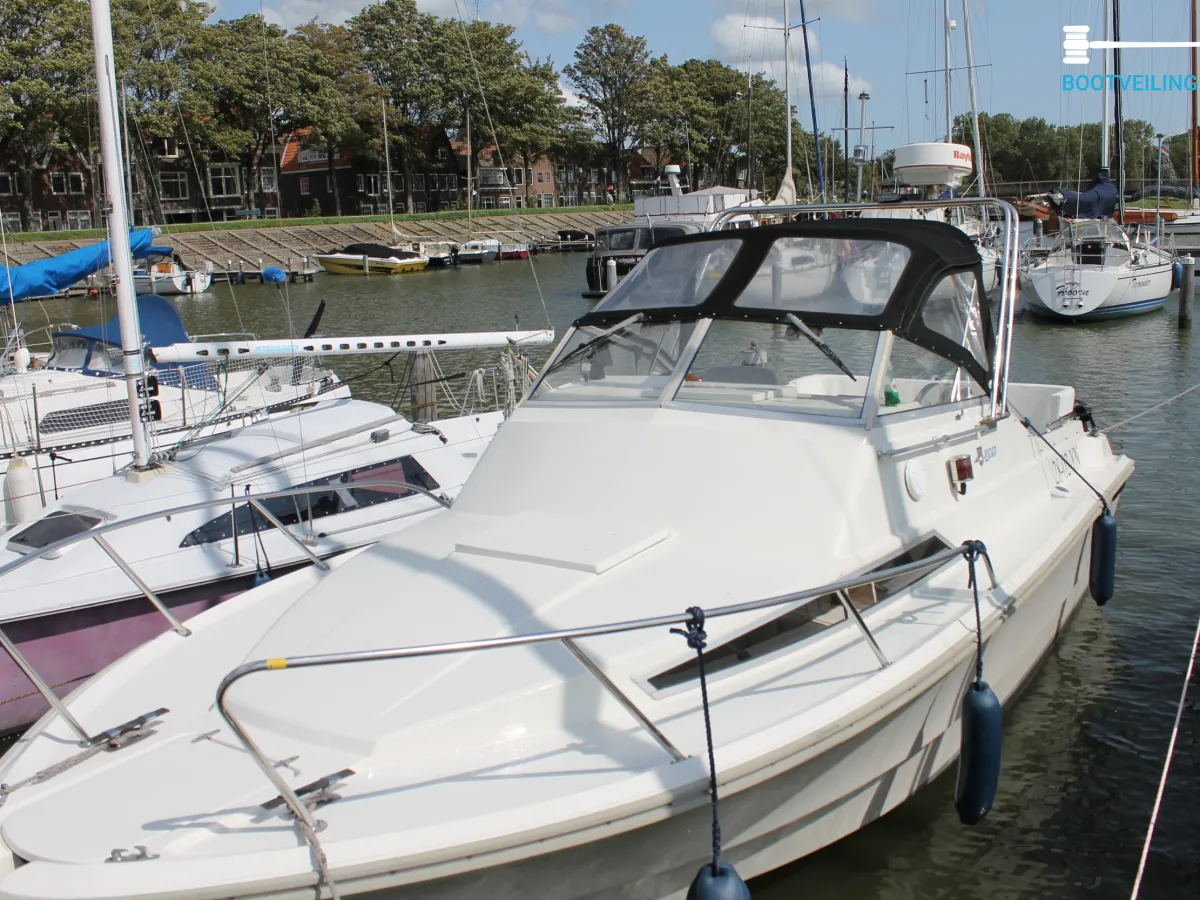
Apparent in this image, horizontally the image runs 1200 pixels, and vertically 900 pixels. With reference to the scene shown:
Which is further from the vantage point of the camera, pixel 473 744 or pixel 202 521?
pixel 202 521

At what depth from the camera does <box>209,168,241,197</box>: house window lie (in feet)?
201

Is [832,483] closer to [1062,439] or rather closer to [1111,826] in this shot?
[1111,826]

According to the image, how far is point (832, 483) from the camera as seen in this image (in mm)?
5016

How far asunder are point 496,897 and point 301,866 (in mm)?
697

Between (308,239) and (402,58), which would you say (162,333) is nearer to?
(308,239)

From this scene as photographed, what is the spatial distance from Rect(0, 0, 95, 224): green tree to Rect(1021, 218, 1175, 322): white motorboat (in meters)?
39.6

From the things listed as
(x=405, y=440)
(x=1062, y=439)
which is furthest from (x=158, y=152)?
(x=1062, y=439)

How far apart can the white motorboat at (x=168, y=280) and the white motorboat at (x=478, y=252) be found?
1553cm

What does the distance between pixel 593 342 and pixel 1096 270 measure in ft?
73.1

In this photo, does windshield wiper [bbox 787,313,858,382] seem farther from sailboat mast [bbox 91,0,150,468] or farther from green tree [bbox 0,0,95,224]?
green tree [bbox 0,0,95,224]

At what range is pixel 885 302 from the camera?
18.7ft

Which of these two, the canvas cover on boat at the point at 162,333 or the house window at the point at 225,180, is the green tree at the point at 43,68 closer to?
the house window at the point at 225,180

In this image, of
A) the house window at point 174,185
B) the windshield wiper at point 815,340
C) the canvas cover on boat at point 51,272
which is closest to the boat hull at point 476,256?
the house window at point 174,185

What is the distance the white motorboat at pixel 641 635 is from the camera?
361cm
